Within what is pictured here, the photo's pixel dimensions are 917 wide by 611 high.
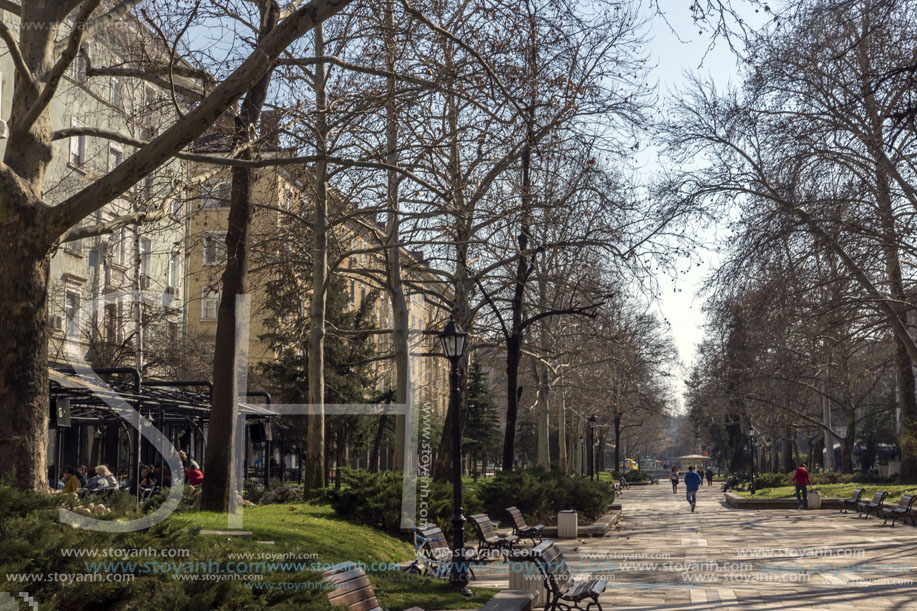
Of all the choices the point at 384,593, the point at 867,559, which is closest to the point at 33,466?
the point at 384,593

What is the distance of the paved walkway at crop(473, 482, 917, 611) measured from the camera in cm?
1235

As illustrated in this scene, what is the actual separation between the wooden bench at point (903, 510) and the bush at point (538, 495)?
337 inches

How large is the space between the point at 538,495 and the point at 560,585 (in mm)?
11657

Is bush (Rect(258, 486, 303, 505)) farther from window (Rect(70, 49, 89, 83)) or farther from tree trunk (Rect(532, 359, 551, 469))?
tree trunk (Rect(532, 359, 551, 469))

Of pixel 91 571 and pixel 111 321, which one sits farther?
pixel 111 321

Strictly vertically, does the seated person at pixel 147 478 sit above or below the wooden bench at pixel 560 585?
above

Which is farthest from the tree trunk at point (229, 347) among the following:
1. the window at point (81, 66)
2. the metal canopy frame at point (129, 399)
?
the metal canopy frame at point (129, 399)

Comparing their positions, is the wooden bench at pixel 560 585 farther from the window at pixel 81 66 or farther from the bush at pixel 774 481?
the bush at pixel 774 481

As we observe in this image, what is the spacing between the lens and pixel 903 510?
1059 inches

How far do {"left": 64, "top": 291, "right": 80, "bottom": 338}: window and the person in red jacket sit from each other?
27107 millimetres

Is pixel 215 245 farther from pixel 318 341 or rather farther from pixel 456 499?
pixel 456 499

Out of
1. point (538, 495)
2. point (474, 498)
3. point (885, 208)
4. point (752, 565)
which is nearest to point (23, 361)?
point (474, 498)

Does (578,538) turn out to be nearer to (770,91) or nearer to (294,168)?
(294,168)

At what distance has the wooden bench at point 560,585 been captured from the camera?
34.0 feet
